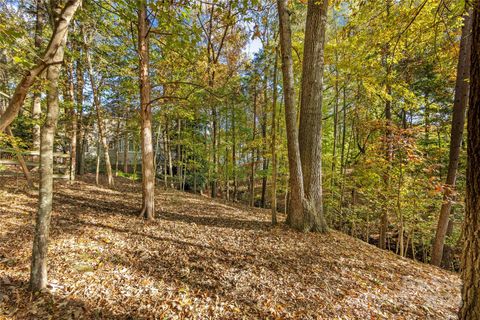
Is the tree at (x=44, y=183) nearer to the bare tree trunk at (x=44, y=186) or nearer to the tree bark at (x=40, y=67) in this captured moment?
the bare tree trunk at (x=44, y=186)

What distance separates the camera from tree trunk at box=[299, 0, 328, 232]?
5281 millimetres

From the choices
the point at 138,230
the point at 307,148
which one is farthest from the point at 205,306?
the point at 307,148

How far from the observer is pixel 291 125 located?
5281 millimetres

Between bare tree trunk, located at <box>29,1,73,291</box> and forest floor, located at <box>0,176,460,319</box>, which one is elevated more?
bare tree trunk, located at <box>29,1,73,291</box>

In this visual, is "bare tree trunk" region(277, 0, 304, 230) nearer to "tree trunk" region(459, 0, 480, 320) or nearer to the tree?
"tree trunk" region(459, 0, 480, 320)

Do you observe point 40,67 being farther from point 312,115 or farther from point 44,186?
point 312,115

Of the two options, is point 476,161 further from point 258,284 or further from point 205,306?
point 205,306

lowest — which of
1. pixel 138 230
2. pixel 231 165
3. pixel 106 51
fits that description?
pixel 138 230

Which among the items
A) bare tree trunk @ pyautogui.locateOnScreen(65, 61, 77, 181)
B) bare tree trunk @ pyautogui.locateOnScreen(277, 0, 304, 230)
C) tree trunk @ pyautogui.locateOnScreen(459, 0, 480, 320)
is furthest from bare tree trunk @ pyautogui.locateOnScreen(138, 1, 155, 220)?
tree trunk @ pyautogui.locateOnScreen(459, 0, 480, 320)

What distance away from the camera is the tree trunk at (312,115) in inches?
208

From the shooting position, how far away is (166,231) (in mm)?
4617

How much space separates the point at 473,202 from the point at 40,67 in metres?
3.92

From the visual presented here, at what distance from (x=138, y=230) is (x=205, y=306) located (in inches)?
103

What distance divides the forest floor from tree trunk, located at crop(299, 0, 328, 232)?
62 cm
